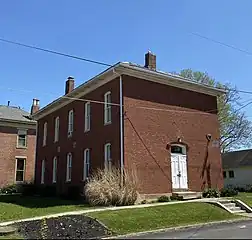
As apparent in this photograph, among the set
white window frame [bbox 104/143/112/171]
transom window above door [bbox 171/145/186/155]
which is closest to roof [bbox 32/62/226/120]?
transom window above door [bbox 171/145/186/155]

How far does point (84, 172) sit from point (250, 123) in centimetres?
2768

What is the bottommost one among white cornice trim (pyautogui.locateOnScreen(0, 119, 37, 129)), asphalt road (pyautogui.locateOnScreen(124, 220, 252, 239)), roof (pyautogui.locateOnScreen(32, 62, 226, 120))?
asphalt road (pyautogui.locateOnScreen(124, 220, 252, 239))

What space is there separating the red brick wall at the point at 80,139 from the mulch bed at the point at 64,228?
7.62m

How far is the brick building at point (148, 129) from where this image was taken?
21.5 m

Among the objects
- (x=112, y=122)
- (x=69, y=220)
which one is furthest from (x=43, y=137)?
(x=69, y=220)

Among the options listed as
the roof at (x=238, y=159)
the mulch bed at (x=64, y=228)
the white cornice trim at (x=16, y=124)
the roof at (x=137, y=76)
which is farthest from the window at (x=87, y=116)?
the roof at (x=238, y=159)

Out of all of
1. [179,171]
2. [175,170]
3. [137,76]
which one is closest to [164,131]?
[175,170]

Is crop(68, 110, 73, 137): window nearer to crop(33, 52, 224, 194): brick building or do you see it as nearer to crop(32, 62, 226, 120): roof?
crop(33, 52, 224, 194): brick building

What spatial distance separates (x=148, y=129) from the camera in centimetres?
2203

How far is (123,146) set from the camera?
20.9 metres

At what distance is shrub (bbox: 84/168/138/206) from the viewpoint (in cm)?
1889

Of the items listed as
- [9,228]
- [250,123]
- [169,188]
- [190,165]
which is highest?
[250,123]

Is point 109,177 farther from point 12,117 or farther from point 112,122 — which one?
point 12,117

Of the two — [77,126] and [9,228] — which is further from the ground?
[77,126]
